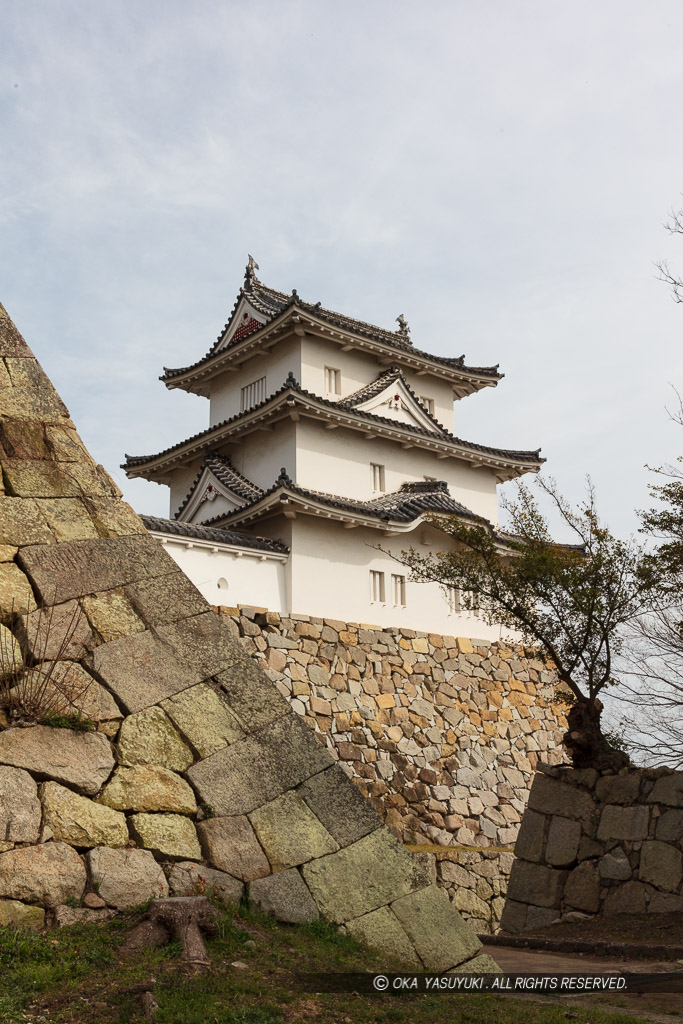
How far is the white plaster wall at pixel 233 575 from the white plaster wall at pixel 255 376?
558 cm

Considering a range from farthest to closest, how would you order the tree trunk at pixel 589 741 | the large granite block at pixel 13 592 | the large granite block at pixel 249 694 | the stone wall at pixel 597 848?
1. the tree trunk at pixel 589 741
2. the stone wall at pixel 597 848
3. the large granite block at pixel 249 694
4. the large granite block at pixel 13 592

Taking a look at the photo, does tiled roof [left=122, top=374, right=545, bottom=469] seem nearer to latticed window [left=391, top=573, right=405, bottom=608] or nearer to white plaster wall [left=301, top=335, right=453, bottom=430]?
white plaster wall [left=301, top=335, right=453, bottom=430]

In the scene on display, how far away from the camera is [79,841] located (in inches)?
175

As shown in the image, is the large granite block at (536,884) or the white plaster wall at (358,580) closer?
the large granite block at (536,884)

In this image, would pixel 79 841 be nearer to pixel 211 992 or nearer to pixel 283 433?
pixel 211 992

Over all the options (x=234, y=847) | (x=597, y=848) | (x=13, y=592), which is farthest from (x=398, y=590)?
(x=234, y=847)

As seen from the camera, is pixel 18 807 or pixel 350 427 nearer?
pixel 18 807

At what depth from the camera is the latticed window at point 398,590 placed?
18250 millimetres

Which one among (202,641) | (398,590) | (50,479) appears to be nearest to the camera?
(202,641)

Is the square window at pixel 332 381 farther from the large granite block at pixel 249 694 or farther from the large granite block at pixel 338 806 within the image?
the large granite block at pixel 338 806

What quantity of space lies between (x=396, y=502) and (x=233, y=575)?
4630 mm

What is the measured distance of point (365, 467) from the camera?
65.5 ft

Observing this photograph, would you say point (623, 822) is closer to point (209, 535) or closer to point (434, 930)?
point (434, 930)

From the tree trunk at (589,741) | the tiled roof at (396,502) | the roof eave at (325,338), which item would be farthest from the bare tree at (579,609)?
the roof eave at (325,338)
